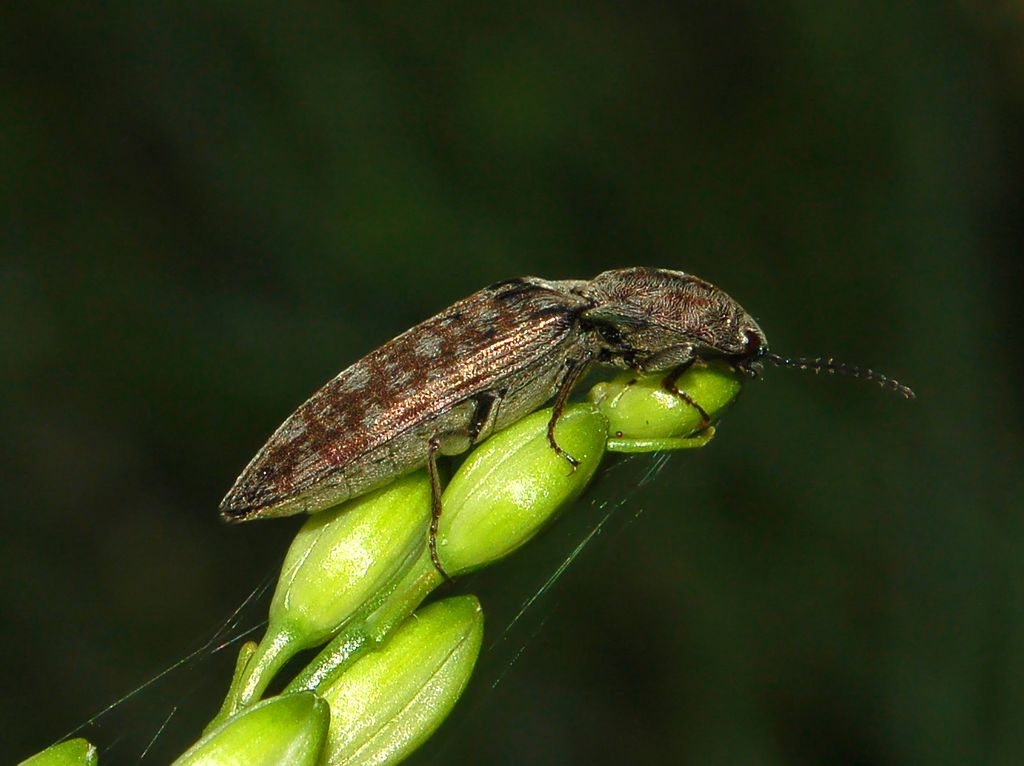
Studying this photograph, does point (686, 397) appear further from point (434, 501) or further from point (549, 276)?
point (549, 276)

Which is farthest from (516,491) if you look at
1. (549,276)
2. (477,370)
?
(549,276)

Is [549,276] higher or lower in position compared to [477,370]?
lower

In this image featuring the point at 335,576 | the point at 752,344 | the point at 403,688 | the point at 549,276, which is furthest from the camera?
the point at 549,276

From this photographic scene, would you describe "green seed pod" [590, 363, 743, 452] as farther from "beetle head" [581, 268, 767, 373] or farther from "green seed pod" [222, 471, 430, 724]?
"green seed pod" [222, 471, 430, 724]

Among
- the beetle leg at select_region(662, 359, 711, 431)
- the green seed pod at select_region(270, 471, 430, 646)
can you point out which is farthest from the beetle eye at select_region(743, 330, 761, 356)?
the green seed pod at select_region(270, 471, 430, 646)

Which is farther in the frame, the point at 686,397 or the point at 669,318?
the point at 669,318

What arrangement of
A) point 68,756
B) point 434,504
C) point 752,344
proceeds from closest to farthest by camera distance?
point 68,756 < point 434,504 < point 752,344

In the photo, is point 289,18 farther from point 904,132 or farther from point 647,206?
point 904,132
